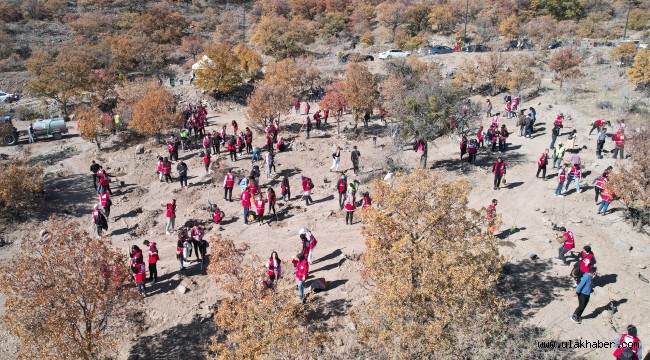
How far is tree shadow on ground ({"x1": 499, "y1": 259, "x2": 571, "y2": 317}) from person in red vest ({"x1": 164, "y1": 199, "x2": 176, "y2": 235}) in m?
11.6

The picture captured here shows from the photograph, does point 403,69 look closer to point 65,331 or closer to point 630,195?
point 630,195

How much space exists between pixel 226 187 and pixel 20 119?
2377 cm

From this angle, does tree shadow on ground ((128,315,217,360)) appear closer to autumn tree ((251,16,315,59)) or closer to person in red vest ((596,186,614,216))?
person in red vest ((596,186,614,216))

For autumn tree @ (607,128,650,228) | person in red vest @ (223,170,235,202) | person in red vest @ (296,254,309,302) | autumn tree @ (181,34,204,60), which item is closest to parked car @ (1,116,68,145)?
person in red vest @ (223,170,235,202)

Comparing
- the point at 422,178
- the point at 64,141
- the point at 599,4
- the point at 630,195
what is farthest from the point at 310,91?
the point at 599,4

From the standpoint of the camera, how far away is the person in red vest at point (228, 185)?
19.0m

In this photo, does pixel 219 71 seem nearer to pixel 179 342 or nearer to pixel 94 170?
pixel 94 170

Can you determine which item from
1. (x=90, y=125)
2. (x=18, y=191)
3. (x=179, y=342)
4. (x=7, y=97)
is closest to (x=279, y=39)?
(x=7, y=97)

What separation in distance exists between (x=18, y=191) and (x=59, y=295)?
12.9 metres

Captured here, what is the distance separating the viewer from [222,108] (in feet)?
115

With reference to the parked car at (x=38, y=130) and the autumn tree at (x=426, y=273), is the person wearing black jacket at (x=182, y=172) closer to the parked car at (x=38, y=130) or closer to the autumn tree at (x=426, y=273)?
the autumn tree at (x=426, y=273)

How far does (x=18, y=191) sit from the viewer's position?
1938cm

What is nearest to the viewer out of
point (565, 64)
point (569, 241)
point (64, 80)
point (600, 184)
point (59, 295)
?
point (59, 295)

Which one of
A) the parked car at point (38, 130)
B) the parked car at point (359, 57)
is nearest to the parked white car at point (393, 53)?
the parked car at point (359, 57)
